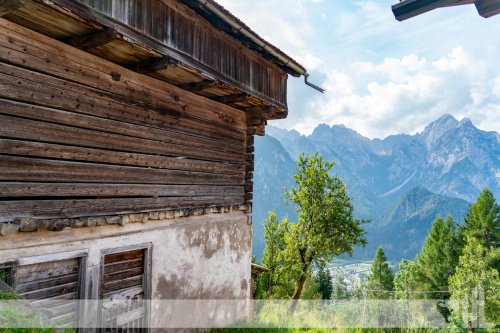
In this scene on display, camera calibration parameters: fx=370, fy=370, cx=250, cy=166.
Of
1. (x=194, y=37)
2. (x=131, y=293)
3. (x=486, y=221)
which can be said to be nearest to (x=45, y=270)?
(x=131, y=293)

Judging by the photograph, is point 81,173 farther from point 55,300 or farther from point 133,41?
point 133,41

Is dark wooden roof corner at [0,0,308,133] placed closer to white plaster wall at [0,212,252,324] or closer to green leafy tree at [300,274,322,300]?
white plaster wall at [0,212,252,324]

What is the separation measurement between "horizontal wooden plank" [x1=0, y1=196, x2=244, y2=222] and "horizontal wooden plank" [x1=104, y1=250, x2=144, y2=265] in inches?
28.4

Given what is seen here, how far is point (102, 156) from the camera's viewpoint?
19.6 ft

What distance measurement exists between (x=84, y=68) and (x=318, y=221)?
1929cm

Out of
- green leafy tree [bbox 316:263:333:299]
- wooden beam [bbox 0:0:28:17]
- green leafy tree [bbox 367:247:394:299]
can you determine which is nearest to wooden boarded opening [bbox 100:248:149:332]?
wooden beam [bbox 0:0:28:17]

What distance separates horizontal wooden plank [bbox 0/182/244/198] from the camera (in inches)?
188

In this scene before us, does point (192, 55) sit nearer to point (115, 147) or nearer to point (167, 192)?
point (115, 147)

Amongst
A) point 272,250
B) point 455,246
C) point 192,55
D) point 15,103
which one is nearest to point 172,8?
point 192,55

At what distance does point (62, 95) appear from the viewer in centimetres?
534

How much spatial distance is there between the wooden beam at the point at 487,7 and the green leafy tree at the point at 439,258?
48.1 meters

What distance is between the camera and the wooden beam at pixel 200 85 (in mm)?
7262

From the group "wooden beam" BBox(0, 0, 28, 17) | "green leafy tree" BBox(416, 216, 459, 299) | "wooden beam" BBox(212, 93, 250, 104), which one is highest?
"wooden beam" BBox(212, 93, 250, 104)

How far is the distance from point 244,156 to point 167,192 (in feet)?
10.1
